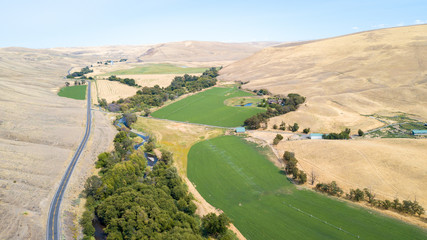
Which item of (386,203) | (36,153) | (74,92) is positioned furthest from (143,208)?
(74,92)

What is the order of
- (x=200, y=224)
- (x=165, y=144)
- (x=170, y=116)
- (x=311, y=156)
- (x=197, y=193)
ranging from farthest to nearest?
1. (x=170, y=116)
2. (x=165, y=144)
3. (x=311, y=156)
4. (x=197, y=193)
5. (x=200, y=224)

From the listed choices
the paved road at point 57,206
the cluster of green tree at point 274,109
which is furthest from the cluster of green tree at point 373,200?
the paved road at point 57,206

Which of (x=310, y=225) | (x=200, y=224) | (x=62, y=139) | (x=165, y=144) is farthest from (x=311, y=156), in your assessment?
(x=62, y=139)

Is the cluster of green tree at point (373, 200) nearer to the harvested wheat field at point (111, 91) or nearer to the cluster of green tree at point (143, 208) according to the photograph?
the cluster of green tree at point (143, 208)

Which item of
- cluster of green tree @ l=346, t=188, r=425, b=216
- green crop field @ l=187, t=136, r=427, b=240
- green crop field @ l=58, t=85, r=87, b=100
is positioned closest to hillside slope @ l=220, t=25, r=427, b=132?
green crop field @ l=187, t=136, r=427, b=240

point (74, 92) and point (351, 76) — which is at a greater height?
point (351, 76)

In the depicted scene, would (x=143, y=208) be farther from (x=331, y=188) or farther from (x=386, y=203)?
(x=386, y=203)

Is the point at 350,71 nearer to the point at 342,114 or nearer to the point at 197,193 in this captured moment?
the point at 342,114
